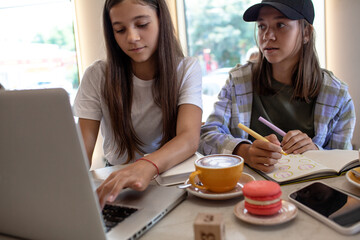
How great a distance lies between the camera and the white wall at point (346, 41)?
2578 millimetres

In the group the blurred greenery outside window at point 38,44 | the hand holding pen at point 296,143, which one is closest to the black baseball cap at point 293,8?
the hand holding pen at point 296,143

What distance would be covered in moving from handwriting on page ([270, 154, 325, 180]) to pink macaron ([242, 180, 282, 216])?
22cm

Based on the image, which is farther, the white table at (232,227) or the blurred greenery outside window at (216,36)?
the blurred greenery outside window at (216,36)

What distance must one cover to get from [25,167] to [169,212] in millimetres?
303

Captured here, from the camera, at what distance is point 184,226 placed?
0.66 m

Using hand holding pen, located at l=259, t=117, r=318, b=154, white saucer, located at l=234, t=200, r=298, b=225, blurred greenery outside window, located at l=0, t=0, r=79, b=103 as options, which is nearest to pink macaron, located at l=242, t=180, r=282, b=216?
white saucer, located at l=234, t=200, r=298, b=225

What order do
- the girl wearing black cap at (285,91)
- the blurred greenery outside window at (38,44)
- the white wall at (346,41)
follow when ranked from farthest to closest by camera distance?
the blurred greenery outside window at (38,44)
the white wall at (346,41)
the girl wearing black cap at (285,91)

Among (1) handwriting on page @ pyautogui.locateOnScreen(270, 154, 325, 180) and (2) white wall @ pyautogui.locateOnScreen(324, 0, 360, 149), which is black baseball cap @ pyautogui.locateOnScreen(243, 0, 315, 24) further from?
(2) white wall @ pyautogui.locateOnScreen(324, 0, 360, 149)

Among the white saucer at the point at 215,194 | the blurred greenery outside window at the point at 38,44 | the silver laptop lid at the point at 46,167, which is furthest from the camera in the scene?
the blurred greenery outside window at the point at 38,44

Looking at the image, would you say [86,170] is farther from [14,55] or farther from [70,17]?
[14,55]

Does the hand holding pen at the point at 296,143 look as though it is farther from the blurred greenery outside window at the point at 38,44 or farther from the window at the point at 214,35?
the blurred greenery outside window at the point at 38,44

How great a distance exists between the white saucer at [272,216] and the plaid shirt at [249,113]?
537 millimetres

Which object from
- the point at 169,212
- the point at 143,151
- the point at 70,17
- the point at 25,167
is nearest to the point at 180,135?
the point at 143,151

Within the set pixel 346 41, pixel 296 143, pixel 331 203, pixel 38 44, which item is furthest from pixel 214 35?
pixel 331 203
